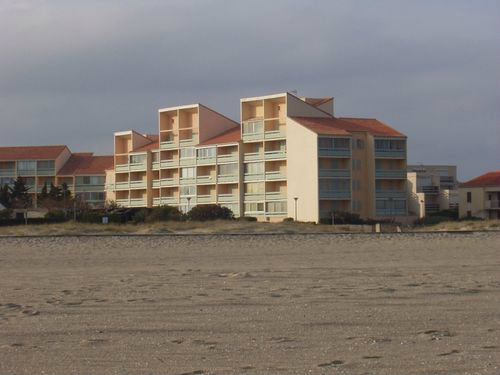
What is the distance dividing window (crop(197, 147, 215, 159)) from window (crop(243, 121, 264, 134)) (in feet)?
12.0

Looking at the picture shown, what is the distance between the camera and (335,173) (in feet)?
226

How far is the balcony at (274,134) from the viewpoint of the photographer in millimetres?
70938

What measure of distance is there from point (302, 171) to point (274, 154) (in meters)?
3.45

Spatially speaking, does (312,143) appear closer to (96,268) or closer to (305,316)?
(96,268)

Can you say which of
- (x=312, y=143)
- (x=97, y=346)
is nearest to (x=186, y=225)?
(x=312, y=143)

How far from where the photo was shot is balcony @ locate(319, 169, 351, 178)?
224ft

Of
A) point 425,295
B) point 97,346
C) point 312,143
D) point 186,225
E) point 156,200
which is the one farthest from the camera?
point 156,200

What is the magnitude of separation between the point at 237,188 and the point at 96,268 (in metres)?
51.7

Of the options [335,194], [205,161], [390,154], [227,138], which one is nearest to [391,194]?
[390,154]

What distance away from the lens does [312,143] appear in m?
67.9

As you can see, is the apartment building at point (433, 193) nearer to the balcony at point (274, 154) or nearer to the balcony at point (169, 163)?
the balcony at point (274, 154)

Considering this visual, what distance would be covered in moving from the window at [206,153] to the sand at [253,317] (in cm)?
5151

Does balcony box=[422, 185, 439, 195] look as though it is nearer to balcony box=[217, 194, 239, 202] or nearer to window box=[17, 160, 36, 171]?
balcony box=[217, 194, 239, 202]

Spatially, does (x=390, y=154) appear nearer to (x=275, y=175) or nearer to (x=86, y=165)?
(x=275, y=175)
